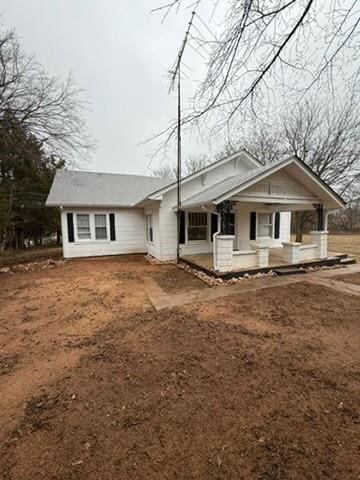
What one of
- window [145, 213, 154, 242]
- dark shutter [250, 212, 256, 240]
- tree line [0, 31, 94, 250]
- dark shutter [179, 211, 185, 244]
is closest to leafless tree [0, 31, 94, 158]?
tree line [0, 31, 94, 250]

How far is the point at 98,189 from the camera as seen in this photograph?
509 inches

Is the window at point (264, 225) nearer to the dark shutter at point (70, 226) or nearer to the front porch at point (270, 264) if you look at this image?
the front porch at point (270, 264)

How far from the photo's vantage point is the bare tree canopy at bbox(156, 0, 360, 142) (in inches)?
96.9

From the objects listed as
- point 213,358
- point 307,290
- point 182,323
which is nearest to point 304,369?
point 213,358

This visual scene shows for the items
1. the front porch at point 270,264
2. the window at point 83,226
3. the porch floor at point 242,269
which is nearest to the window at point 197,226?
the porch floor at point 242,269

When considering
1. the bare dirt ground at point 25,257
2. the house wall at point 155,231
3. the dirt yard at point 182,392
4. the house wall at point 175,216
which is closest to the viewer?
the dirt yard at point 182,392

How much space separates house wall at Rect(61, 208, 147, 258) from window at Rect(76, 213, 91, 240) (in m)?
0.21

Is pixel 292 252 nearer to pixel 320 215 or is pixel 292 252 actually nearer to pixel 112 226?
pixel 320 215

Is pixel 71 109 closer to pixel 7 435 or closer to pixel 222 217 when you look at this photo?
pixel 222 217

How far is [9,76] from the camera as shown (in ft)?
30.8

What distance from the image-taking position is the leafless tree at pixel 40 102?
9.23 m

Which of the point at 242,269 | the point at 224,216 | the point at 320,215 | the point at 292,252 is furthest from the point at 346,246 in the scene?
the point at 224,216

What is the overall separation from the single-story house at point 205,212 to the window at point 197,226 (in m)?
0.05

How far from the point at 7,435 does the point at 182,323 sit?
2.70 metres
